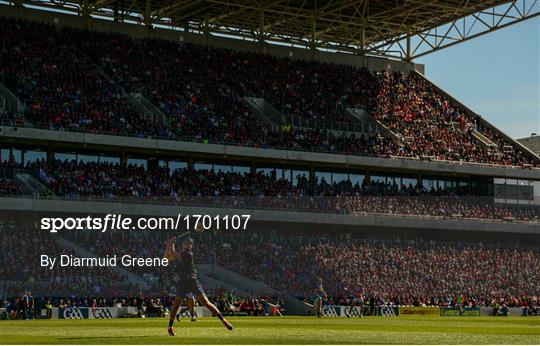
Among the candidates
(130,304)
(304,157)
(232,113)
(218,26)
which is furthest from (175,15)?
(130,304)

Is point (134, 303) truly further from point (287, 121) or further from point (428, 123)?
point (428, 123)

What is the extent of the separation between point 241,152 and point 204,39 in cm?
1488

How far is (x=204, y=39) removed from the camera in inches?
2977

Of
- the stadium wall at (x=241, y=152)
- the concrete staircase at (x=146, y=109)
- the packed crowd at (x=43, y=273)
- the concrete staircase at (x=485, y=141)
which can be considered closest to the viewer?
the packed crowd at (x=43, y=273)

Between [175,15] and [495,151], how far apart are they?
29231mm

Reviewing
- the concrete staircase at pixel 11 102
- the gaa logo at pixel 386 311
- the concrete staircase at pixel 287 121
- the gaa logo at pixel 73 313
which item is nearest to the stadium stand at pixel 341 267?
the gaa logo at pixel 386 311

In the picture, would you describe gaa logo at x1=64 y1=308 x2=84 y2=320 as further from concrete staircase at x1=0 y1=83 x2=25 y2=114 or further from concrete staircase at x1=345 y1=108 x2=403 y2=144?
concrete staircase at x1=345 y1=108 x2=403 y2=144

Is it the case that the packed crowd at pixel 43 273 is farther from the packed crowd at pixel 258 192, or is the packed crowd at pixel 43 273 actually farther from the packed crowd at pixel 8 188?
the packed crowd at pixel 258 192

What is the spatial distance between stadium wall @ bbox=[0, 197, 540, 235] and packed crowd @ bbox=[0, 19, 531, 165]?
19.1ft

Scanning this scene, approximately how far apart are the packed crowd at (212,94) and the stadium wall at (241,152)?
68cm

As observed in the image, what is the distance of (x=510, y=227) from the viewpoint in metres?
73.8

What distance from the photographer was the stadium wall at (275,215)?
2114 inches

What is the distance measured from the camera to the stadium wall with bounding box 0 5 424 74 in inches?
2670

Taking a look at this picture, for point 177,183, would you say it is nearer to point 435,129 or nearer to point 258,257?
point 258,257
